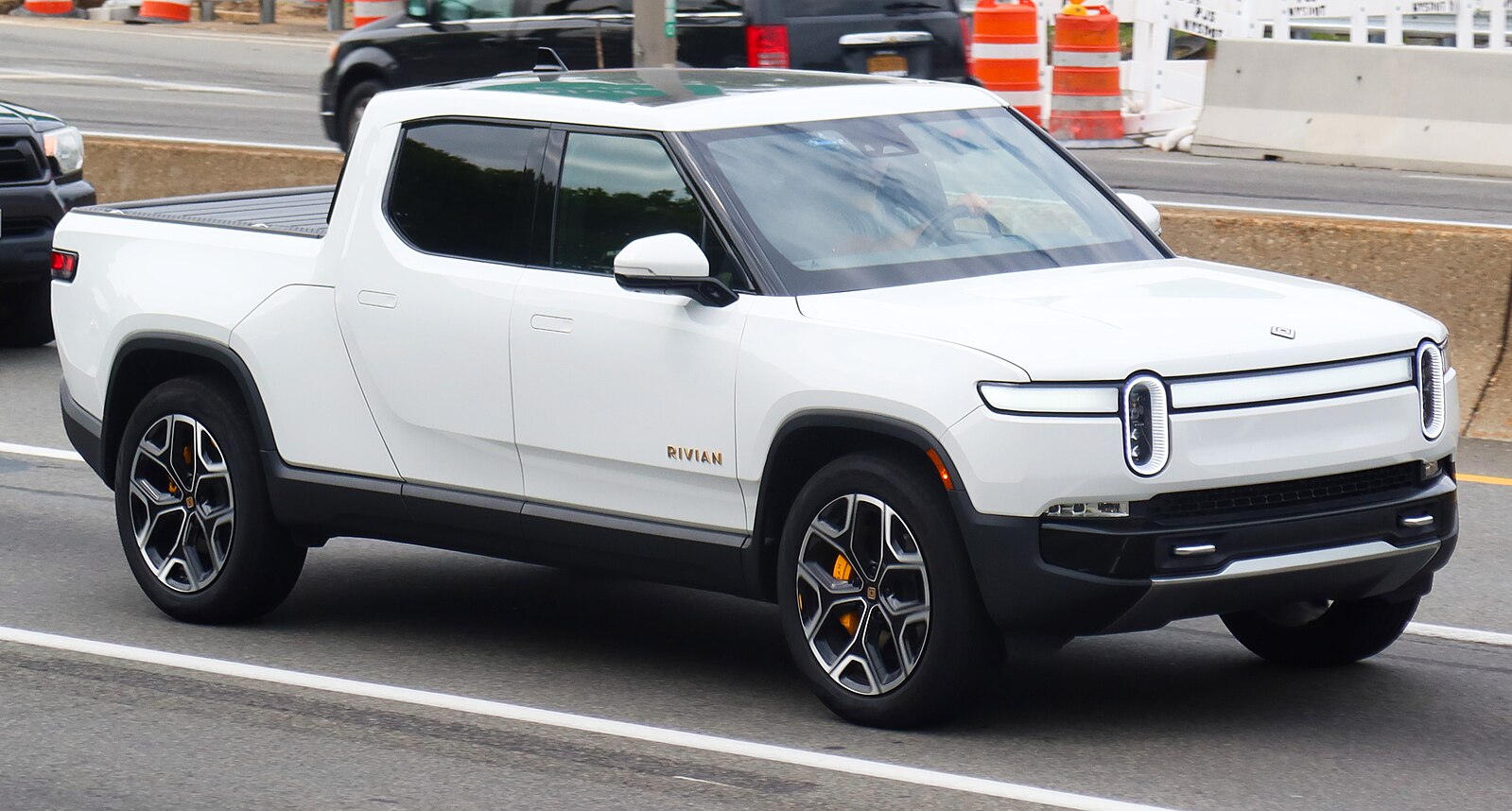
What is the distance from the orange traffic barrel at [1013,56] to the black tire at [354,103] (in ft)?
17.4

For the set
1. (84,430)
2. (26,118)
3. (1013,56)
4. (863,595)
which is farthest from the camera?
(1013,56)

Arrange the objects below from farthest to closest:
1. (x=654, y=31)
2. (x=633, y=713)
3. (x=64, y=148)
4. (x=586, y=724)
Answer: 1. (x=654, y=31)
2. (x=64, y=148)
3. (x=633, y=713)
4. (x=586, y=724)

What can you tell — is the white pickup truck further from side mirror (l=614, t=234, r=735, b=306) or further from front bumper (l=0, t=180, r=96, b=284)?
front bumper (l=0, t=180, r=96, b=284)

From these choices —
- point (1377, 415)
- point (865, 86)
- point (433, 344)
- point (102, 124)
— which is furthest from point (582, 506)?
point (102, 124)

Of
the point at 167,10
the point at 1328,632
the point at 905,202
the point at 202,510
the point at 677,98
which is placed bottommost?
the point at 1328,632

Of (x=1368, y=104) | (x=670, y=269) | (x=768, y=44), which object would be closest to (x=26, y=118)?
(x=768, y=44)

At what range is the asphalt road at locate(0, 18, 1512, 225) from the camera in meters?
17.0

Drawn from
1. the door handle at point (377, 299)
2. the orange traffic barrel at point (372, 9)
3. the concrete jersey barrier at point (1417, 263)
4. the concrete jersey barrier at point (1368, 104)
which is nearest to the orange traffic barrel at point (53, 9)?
the orange traffic barrel at point (372, 9)

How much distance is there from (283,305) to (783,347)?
1895mm

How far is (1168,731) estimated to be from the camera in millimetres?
5859

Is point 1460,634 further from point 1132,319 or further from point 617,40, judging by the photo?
point 617,40

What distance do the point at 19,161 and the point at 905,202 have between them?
7559 millimetres

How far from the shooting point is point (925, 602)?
5.64 metres

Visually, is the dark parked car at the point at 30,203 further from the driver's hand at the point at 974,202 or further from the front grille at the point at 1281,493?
the front grille at the point at 1281,493
